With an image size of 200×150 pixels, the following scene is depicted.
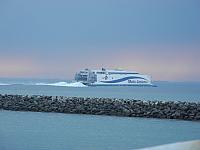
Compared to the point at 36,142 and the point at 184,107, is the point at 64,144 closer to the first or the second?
the point at 36,142

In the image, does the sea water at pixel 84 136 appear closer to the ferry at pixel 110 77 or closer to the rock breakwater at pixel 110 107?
the rock breakwater at pixel 110 107

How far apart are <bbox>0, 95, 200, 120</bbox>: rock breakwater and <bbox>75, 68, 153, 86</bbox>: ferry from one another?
48.5 meters

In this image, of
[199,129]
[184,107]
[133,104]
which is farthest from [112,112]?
[199,129]

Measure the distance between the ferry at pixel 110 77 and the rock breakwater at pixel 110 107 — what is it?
48.5 metres

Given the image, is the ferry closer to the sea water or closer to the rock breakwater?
the rock breakwater

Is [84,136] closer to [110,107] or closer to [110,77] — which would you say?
[110,107]

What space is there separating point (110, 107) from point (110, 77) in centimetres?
5227

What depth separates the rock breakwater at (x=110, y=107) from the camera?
17781 millimetres

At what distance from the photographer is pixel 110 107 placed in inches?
741

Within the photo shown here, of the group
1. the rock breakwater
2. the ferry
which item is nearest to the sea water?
the rock breakwater

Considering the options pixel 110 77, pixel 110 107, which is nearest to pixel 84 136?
pixel 110 107

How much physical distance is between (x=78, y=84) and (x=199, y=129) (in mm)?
67521

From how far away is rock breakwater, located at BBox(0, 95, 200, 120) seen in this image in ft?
58.3

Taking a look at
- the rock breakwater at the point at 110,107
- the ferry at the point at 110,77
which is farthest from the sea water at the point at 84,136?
the ferry at the point at 110,77
